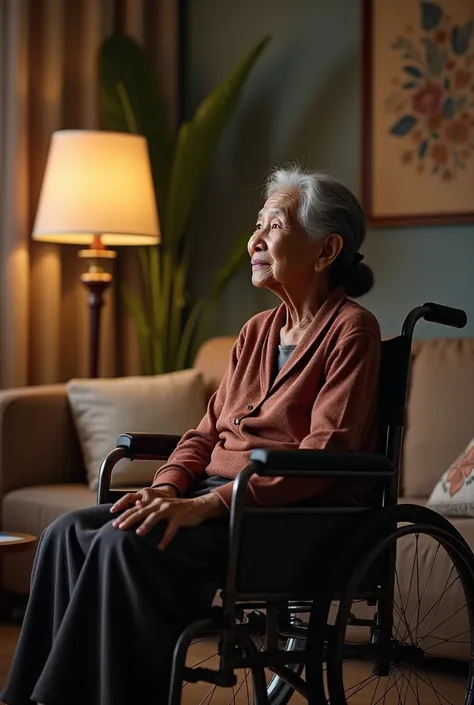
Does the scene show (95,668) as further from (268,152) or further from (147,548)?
(268,152)

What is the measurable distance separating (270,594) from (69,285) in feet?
8.15

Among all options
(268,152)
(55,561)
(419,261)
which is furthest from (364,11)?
(55,561)

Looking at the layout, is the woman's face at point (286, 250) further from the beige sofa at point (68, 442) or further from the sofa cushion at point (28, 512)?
the sofa cushion at point (28, 512)

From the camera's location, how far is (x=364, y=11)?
4066 millimetres

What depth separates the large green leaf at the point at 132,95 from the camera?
4254 millimetres

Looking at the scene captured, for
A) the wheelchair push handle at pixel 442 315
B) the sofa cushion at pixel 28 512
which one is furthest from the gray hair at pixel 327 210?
the sofa cushion at pixel 28 512

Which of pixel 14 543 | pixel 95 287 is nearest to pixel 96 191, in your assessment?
pixel 95 287

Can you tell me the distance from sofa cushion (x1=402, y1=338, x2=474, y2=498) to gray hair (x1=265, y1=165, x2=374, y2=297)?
108 centimetres

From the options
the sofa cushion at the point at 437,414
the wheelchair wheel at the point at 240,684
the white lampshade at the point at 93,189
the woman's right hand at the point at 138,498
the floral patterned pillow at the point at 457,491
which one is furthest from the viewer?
the white lampshade at the point at 93,189

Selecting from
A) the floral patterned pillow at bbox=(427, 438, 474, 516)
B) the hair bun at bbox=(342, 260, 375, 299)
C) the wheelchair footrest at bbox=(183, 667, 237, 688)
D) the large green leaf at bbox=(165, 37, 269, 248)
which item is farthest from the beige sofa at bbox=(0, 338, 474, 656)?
the wheelchair footrest at bbox=(183, 667, 237, 688)

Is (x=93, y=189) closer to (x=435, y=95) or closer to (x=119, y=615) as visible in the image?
(x=435, y=95)

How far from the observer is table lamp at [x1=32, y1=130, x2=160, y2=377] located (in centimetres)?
388

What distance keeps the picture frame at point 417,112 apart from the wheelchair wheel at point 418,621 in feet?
4.65

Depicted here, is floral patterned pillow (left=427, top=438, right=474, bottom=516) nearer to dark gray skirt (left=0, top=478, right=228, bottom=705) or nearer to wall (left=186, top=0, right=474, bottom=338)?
wall (left=186, top=0, right=474, bottom=338)
